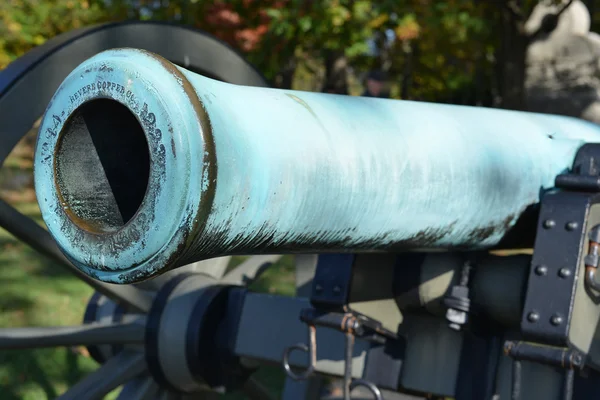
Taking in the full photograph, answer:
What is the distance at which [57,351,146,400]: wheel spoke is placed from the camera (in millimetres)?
2650

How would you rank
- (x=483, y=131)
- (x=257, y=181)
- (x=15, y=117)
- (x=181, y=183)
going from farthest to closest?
(x=15, y=117) < (x=483, y=131) < (x=257, y=181) < (x=181, y=183)

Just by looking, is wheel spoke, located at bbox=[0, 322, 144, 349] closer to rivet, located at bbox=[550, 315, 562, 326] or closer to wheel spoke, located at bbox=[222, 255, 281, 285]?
wheel spoke, located at bbox=[222, 255, 281, 285]

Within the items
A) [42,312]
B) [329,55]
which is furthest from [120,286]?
[329,55]

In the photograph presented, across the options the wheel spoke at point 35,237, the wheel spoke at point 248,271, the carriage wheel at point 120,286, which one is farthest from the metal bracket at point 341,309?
the wheel spoke at point 248,271

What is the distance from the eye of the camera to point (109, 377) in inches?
106

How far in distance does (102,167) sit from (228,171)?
23 cm

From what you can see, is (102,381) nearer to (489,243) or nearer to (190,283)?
(190,283)

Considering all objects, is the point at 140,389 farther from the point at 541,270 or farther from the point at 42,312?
the point at 42,312

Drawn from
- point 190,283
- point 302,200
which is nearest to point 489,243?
point 302,200

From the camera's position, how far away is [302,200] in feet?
3.95

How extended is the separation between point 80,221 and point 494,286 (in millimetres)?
972

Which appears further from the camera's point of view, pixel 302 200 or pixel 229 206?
pixel 302 200

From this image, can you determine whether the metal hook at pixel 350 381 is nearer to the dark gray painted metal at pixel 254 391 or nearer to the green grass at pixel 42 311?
the dark gray painted metal at pixel 254 391

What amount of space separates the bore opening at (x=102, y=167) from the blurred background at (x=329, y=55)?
126 cm
